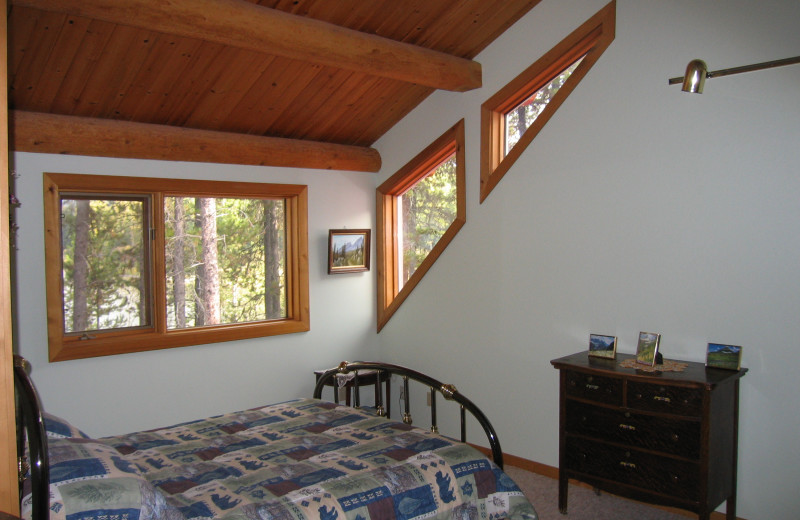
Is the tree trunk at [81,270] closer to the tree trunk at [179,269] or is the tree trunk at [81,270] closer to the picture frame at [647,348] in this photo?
the tree trunk at [179,269]

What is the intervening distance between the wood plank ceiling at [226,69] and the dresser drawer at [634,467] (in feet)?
8.86

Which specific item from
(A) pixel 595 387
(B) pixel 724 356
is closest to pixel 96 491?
(A) pixel 595 387

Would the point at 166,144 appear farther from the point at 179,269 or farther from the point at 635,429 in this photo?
the point at 635,429

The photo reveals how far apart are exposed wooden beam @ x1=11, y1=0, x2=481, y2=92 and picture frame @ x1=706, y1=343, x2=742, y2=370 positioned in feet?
8.31

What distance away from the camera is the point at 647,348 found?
373 centimetres

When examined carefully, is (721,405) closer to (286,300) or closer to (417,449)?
(417,449)

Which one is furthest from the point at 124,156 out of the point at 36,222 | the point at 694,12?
the point at 694,12

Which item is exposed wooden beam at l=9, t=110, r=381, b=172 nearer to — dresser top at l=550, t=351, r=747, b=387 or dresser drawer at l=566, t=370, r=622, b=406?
dresser top at l=550, t=351, r=747, b=387

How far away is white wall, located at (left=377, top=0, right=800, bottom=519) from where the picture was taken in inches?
136

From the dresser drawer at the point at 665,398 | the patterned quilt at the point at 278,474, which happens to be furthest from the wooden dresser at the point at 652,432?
the patterned quilt at the point at 278,474

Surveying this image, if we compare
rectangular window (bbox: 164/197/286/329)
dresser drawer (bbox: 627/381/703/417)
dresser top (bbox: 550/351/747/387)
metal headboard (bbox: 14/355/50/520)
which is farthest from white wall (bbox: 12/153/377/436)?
dresser drawer (bbox: 627/381/703/417)

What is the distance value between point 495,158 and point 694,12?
5.45 feet

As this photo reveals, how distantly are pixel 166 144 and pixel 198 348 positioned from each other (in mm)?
1526

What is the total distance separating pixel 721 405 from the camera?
339 centimetres
